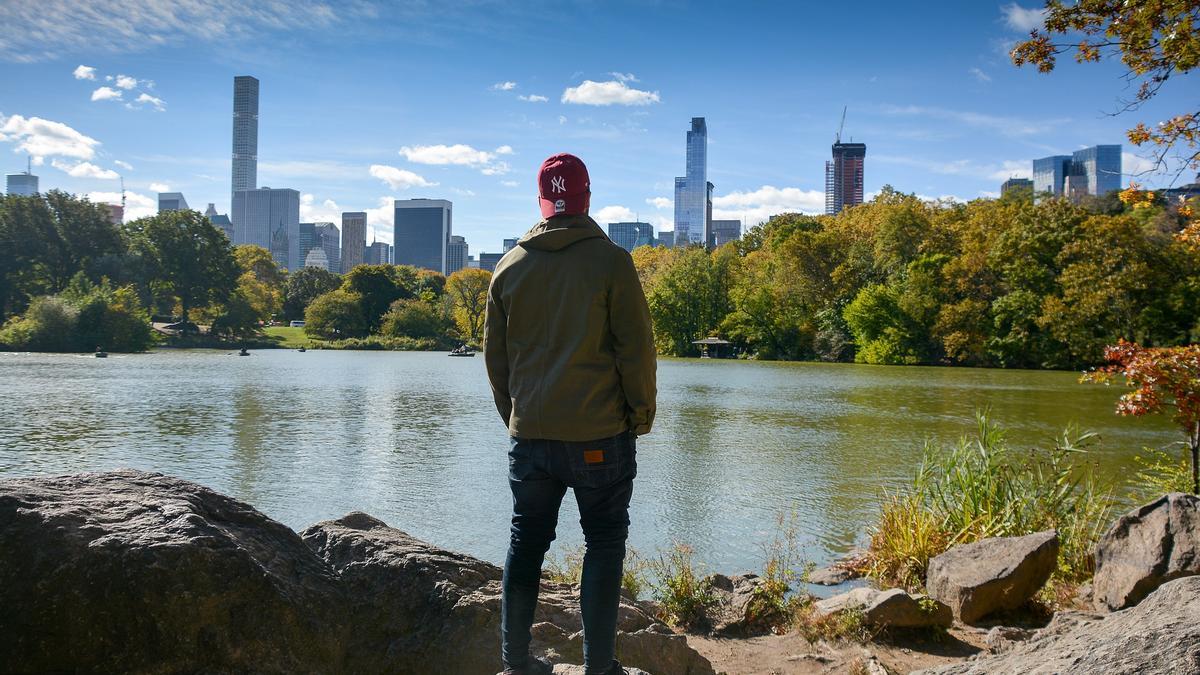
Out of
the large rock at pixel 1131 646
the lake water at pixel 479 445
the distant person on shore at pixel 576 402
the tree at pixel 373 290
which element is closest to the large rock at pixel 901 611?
the large rock at pixel 1131 646

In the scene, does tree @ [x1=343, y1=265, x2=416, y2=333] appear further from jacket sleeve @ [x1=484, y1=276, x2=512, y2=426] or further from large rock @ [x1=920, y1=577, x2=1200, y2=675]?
large rock @ [x1=920, y1=577, x2=1200, y2=675]

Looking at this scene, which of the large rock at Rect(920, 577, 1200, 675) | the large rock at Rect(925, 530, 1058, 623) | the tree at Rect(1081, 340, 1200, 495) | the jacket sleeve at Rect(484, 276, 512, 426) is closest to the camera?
the large rock at Rect(920, 577, 1200, 675)

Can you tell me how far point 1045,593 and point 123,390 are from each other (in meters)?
26.6

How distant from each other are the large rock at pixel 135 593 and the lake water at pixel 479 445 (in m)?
5.34

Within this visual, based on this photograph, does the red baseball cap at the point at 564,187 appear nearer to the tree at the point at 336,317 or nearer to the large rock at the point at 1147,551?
the large rock at the point at 1147,551

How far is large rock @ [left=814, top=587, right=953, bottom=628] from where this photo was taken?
4.70 m

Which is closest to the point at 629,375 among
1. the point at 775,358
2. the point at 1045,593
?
the point at 1045,593

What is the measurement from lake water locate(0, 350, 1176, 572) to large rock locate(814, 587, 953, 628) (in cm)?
274

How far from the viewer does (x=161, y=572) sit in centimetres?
243

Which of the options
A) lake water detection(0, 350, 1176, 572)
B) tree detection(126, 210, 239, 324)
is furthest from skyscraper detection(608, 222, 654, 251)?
lake water detection(0, 350, 1176, 572)

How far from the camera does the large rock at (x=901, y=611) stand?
4.70 metres

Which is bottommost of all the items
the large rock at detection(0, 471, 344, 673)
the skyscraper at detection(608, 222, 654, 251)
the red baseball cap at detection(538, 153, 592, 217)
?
the large rock at detection(0, 471, 344, 673)

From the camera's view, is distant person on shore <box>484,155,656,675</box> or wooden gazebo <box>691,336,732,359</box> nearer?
distant person on shore <box>484,155,656,675</box>

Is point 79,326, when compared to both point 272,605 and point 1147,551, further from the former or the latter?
point 1147,551
